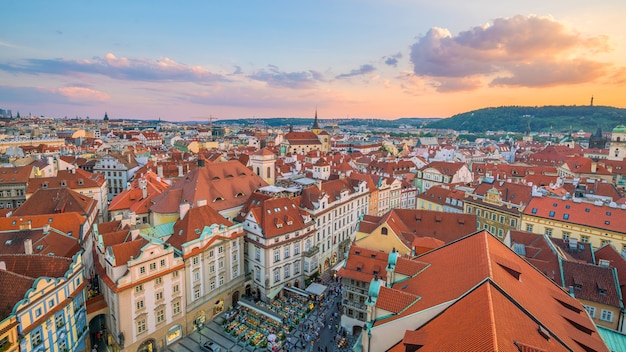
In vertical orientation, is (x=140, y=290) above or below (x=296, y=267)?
above

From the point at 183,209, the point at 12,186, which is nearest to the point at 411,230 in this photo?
the point at 183,209

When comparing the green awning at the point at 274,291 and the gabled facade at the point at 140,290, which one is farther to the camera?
the green awning at the point at 274,291

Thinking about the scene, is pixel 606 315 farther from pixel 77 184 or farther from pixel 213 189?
pixel 77 184

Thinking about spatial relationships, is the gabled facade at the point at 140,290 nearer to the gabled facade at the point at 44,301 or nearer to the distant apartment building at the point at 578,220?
the gabled facade at the point at 44,301

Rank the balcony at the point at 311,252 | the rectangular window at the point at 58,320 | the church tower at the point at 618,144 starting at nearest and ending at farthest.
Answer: the rectangular window at the point at 58,320, the balcony at the point at 311,252, the church tower at the point at 618,144

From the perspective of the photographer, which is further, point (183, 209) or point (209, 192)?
point (209, 192)

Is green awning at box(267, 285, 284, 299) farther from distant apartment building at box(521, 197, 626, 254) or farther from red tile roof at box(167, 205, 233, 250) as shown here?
distant apartment building at box(521, 197, 626, 254)

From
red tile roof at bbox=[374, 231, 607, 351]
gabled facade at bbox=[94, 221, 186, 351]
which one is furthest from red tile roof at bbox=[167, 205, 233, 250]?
red tile roof at bbox=[374, 231, 607, 351]

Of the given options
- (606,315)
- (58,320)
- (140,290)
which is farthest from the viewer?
(140,290)

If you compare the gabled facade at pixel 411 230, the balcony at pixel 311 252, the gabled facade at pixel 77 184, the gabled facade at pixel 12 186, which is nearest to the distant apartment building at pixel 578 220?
the gabled facade at pixel 411 230
